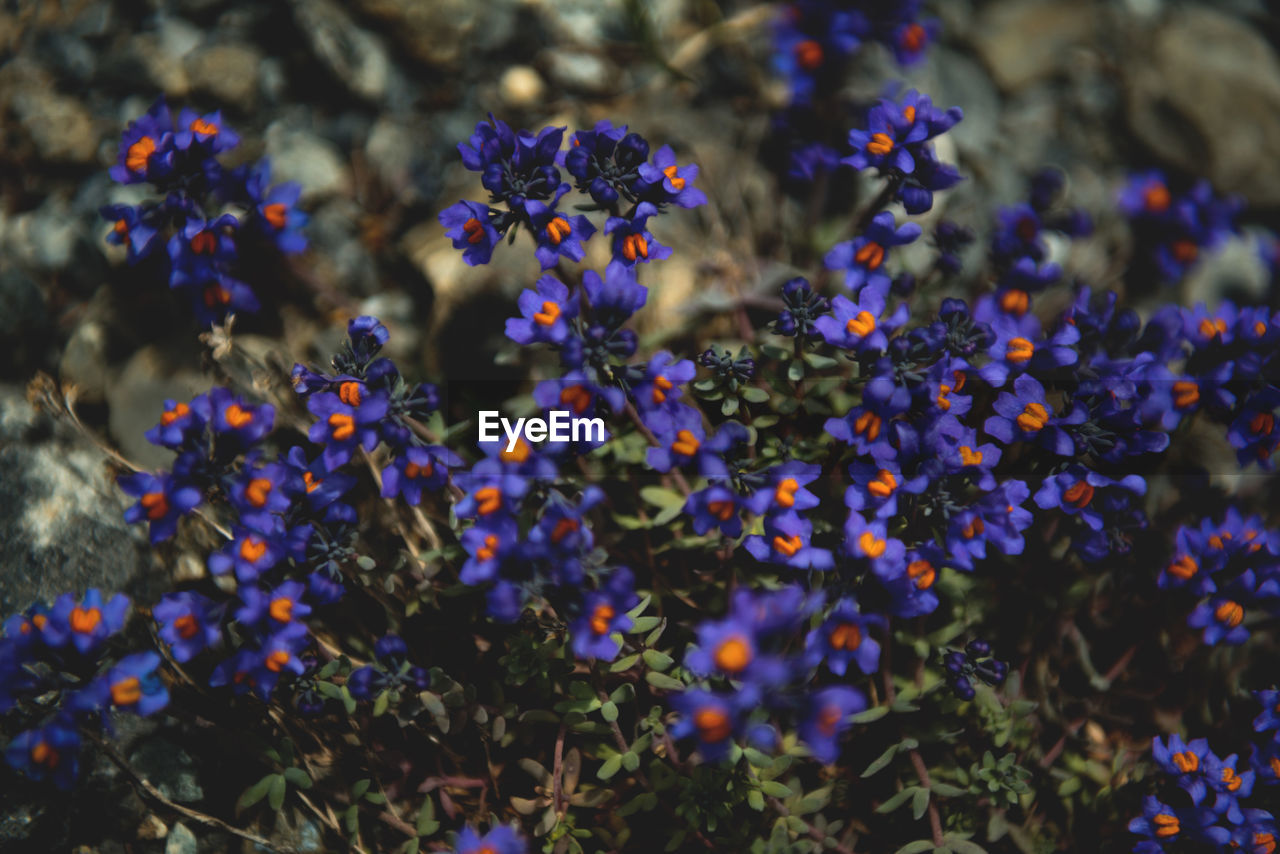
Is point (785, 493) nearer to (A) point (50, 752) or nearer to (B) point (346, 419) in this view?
(B) point (346, 419)

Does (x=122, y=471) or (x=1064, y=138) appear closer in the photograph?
(x=122, y=471)

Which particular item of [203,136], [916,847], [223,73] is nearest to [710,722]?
[916,847]

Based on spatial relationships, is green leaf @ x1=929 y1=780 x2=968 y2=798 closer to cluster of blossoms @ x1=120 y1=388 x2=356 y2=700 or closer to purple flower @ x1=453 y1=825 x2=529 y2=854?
purple flower @ x1=453 y1=825 x2=529 y2=854

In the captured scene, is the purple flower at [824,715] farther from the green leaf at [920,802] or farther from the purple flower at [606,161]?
the purple flower at [606,161]

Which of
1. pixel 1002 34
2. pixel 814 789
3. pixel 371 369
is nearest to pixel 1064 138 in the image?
pixel 1002 34

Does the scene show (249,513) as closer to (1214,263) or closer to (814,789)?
(814,789)

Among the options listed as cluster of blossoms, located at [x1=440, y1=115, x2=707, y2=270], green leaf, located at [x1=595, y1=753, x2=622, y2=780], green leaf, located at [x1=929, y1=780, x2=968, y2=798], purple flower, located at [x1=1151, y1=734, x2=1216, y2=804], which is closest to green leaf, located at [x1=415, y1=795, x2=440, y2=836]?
green leaf, located at [x1=595, y1=753, x2=622, y2=780]

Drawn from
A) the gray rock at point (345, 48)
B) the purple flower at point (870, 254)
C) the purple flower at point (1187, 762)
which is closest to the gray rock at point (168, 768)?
the purple flower at point (870, 254)
